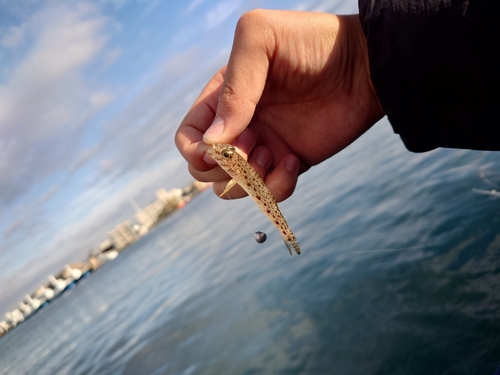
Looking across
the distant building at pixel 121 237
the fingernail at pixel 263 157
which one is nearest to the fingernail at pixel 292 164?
the fingernail at pixel 263 157

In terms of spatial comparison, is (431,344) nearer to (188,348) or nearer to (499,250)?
(499,250)

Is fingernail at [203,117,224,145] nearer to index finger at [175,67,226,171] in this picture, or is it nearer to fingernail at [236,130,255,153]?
index finger at [175,67,226,171]

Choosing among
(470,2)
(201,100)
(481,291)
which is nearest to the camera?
(470,2)

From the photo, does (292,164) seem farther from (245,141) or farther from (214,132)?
(214,132)

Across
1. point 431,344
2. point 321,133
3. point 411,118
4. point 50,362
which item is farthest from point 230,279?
point 50,362

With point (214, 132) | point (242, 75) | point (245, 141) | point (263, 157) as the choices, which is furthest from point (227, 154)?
point (263, 157)

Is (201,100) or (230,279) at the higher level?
(201,100)
